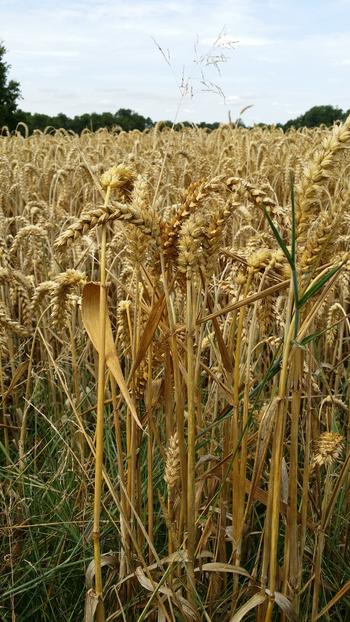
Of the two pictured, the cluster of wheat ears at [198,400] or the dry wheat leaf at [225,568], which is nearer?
the cluster of wheat ears at [198,400]

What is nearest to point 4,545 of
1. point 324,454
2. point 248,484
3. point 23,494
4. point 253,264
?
point 23,494

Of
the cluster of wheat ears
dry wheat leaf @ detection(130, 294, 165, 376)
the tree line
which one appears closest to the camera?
the cluster of wheat ears

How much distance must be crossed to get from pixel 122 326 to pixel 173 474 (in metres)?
0.38

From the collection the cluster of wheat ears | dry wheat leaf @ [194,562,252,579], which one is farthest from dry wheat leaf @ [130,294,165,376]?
dry wheat leaf @ [194,562,252,579]

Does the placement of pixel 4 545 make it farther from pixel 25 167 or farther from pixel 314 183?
pixel 25 167

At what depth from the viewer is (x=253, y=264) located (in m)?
1.23

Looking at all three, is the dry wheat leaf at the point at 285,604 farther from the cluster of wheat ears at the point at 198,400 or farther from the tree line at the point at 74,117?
the tree line at the point at 74,117

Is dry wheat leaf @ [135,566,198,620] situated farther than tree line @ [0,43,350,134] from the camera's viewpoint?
No

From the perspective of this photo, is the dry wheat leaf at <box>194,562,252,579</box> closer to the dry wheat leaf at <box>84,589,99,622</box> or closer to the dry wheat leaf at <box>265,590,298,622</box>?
the dry wheat leaf at <box>265,590,298,622</box>

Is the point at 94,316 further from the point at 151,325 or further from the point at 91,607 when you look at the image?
the point at 91,607

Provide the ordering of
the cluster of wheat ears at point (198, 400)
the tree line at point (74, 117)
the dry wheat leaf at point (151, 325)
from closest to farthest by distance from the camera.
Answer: the cluster of wheat ears at point (198, 400), the dry wheat leaf at point (151, 325), the tree line at point (74, 117)

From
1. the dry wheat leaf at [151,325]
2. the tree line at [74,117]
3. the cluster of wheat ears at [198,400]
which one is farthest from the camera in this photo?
the tree line at [74,117]

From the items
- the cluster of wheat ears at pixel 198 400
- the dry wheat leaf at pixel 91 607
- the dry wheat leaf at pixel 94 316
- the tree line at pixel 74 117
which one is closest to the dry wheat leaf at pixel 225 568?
the cluster of wheat ears at pixel 198 400

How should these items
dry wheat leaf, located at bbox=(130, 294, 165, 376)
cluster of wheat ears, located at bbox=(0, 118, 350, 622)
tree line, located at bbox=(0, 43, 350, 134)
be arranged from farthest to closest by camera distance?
tree line, located at bbox=(0, 43, 350, 134)
dry wheat leaf, located at bbox=(130, 294, 165, 376)
cluster of wheat ears, located at bbox=(0, 118, 350, 622)
